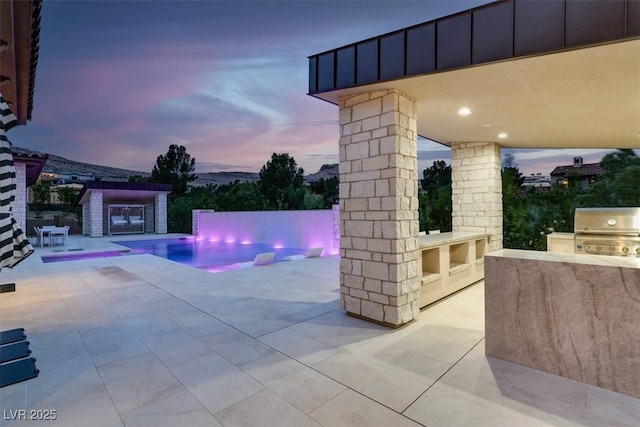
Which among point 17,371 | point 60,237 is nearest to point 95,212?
point 60,237

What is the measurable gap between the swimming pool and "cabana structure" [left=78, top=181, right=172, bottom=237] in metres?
3.36

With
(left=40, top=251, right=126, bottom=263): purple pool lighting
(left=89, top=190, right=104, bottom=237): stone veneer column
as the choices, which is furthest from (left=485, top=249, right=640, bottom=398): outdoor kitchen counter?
(left=89, top=190, right=104, bottom=237): stone veneer column

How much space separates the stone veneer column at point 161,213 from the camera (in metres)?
20.0

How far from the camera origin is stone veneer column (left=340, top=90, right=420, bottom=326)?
152 inches

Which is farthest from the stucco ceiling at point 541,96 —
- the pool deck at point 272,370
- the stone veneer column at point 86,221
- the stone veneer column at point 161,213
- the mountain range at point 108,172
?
the mountain range at point 108,172

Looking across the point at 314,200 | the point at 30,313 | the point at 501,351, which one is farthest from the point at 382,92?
the point at 314,200

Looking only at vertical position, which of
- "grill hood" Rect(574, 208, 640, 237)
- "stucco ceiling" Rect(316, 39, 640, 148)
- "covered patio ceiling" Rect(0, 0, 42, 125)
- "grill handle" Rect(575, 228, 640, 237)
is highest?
"covered patio ceiling" Rect(0, 0, 42, 125)

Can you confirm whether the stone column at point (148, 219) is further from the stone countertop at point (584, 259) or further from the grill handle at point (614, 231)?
the grill handle at point (614, 231)

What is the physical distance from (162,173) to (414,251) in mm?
34736

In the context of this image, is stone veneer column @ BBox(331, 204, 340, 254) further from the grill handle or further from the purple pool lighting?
the purple pool lighting

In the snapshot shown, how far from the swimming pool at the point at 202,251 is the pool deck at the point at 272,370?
631 cm

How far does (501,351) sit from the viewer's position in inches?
118

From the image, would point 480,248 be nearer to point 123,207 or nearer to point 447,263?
point 447,263

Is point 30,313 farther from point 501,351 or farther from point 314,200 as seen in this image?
point 314,200
